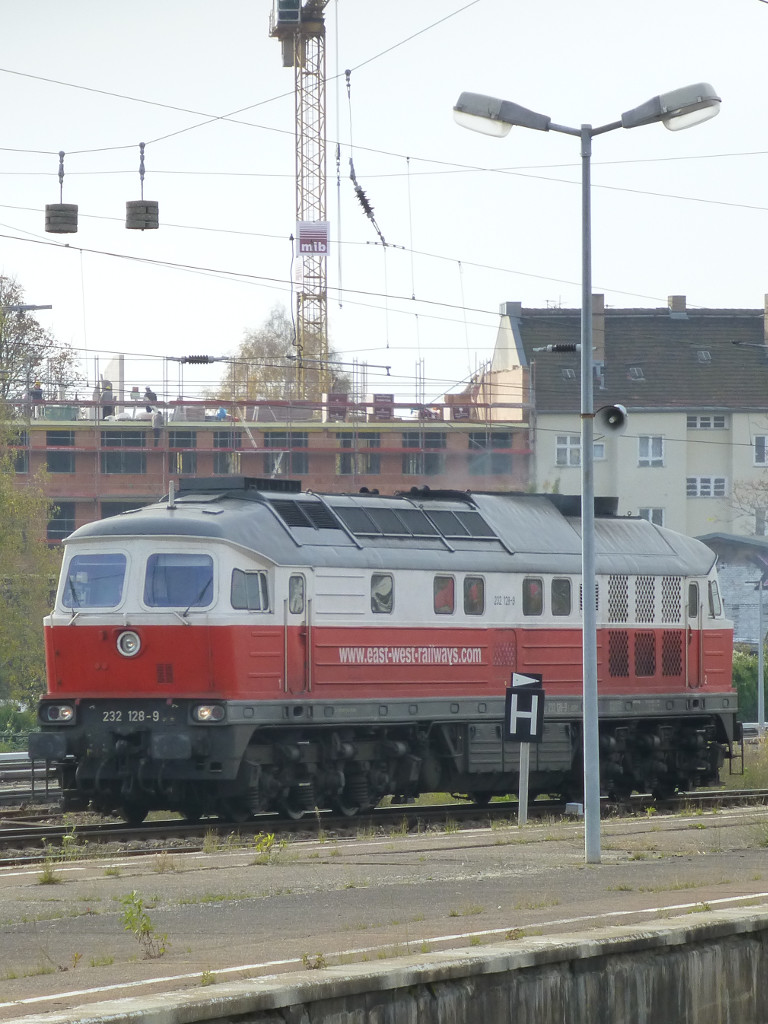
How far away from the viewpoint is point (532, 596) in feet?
84.6

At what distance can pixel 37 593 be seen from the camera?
5475cm

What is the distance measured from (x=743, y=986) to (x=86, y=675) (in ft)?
41.9

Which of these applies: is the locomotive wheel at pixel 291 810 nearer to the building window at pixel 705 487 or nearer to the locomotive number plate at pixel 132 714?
the locomotive number plate at pixel 132 714

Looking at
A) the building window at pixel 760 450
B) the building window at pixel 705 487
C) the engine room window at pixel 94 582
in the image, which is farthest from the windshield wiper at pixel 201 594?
the building window at pixel 760 450

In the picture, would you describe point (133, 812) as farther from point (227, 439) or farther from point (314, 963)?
point (227, 439)

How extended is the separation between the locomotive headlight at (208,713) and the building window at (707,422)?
6912cm

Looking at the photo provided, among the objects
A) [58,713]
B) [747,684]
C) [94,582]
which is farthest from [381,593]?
[747,684]

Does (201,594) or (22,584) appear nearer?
(201,594)

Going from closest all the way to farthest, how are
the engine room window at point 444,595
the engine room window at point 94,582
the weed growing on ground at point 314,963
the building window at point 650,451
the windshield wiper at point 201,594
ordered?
the weed growing on ground at point 314,963 → the windshield wiper at point 201,594 → the engine room window at point 94,582 → the engine room window at point 444,595 → the building window at point 650,451

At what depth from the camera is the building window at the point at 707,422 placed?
8769 centimetres

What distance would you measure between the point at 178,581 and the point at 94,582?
1.32 m

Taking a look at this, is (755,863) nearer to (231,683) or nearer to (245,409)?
(231,683)

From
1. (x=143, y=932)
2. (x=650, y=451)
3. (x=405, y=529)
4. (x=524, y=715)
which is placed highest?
(x=650, y=451)

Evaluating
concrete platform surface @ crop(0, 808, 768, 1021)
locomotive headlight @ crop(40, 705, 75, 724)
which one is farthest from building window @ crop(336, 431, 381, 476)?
concrete platform surface @ crop(0, 808, 768, 1021)
